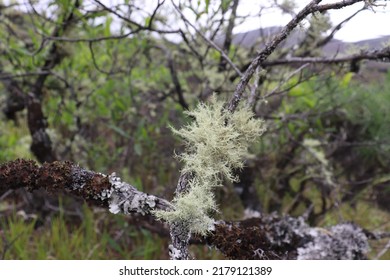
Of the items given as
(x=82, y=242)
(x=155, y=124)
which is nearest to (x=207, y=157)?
(x=82, y=242)

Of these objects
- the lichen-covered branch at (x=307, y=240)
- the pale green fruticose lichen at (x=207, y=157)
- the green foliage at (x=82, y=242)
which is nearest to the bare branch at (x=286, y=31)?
the pale green fruticose lichen at (x=207, y=157)

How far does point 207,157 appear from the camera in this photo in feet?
2.28

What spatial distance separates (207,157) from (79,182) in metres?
0.25

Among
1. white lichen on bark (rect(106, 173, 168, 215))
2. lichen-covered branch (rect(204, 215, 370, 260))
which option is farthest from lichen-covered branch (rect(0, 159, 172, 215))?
lichen-covered branch (rect(204, 215, 370, 260))

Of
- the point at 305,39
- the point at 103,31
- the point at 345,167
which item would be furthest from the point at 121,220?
the point at 345,167

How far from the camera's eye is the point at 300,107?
100 inches

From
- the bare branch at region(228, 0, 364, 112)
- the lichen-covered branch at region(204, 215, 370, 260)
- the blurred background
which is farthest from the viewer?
the blurred background

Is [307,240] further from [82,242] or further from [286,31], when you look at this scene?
[82,242]

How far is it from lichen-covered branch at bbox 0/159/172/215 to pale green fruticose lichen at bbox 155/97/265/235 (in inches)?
3.6

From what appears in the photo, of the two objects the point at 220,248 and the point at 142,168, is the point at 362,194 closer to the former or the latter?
the point at 142,168

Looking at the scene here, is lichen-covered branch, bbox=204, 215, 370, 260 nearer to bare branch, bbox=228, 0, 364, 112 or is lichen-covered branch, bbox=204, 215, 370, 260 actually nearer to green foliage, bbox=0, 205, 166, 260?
bare branch, bbox=228, 0, 364, 112

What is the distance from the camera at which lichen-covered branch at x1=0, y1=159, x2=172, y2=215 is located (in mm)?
758

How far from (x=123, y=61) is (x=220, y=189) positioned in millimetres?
1248

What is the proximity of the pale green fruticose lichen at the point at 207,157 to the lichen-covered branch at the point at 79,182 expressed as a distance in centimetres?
9
